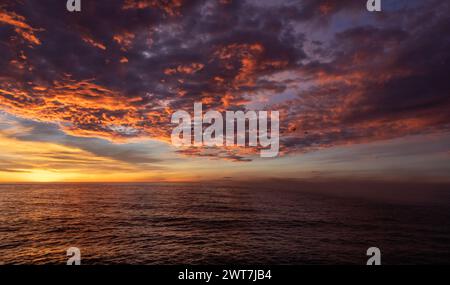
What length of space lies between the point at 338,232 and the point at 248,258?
16124mm

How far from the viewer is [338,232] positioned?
3203 centimetres

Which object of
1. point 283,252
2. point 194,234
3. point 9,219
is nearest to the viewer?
point 283,252

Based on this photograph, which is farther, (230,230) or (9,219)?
(9,219)

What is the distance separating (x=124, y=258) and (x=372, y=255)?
74.2ft

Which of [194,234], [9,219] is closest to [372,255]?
[194,234]
